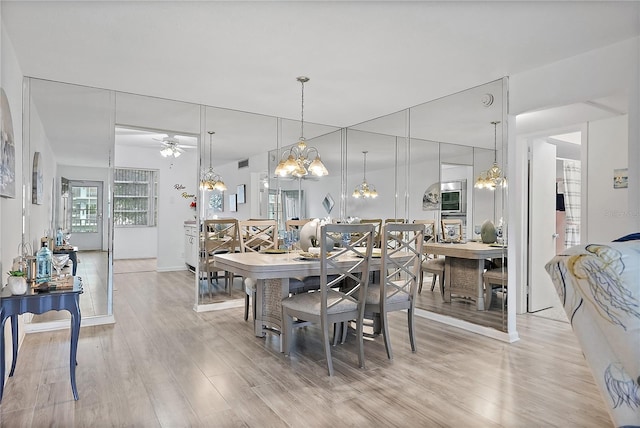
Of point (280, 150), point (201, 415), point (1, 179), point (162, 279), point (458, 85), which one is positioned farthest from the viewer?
point (162, 279)

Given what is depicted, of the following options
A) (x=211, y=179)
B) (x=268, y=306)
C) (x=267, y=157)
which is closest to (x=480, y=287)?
(x=268, y=306)

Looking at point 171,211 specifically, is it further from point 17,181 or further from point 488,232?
point 488,232

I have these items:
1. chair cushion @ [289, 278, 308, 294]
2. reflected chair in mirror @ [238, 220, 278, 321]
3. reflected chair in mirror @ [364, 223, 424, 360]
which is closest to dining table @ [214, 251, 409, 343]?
reflected chair in mirror @ [364, 223, 424, 360]

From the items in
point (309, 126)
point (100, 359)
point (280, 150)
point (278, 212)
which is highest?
point (309, 126)

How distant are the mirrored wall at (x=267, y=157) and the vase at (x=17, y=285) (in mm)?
1518

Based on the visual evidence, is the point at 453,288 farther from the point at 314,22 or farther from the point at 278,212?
the point at 314,22

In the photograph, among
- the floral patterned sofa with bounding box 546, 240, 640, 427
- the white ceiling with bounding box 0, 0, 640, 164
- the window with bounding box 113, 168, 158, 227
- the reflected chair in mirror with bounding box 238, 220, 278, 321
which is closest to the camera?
the floral patterned sofa with bounding box 546, 240, 640, 427

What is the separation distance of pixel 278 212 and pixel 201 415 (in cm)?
327

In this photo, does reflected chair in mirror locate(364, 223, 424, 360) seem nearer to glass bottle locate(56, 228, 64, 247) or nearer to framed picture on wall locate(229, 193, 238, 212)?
framed picture on wall locate(229, 193, 238, 212)

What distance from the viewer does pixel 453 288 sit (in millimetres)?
4230

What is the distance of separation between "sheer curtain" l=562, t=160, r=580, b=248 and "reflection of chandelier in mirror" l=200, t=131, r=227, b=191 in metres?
4.56

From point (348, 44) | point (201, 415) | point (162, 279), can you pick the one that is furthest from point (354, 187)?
point (201, 415)

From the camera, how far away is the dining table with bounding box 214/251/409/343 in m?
2.74

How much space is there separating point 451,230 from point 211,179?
2.76m
